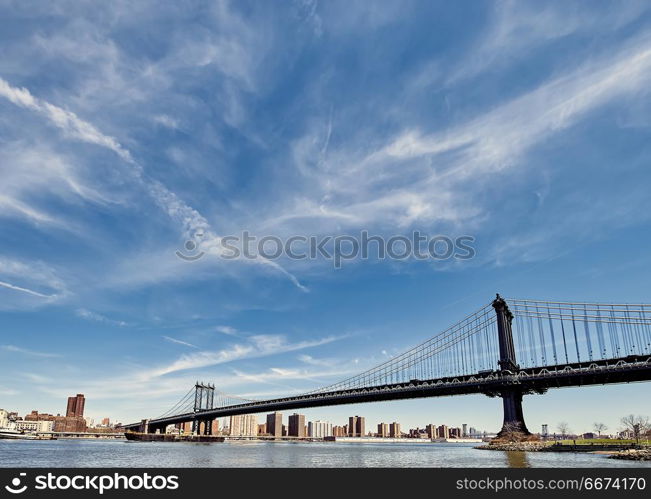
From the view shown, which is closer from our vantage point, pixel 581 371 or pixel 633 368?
pixel 633 368

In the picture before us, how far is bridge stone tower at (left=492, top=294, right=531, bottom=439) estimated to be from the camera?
61688mm

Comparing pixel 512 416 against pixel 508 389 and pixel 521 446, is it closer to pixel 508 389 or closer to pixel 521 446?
A: pixel 508 389

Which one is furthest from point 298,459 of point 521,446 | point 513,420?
point 513,420

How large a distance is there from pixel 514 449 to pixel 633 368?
16849 millimetres

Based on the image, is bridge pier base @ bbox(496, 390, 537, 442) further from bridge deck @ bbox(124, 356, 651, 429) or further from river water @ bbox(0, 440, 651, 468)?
river water @ bbox(0, 440, 651, 468)

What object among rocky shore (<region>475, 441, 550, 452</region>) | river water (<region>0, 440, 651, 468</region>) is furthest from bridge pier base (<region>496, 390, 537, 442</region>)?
river water (<region>0, 440, 651, 468</region>)

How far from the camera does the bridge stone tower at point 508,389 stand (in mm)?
61688

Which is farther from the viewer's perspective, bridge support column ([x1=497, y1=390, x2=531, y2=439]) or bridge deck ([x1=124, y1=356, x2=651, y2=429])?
bridge support column ([x1=497, y1=390, x2=531, y2=439])

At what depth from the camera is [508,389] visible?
210ft
